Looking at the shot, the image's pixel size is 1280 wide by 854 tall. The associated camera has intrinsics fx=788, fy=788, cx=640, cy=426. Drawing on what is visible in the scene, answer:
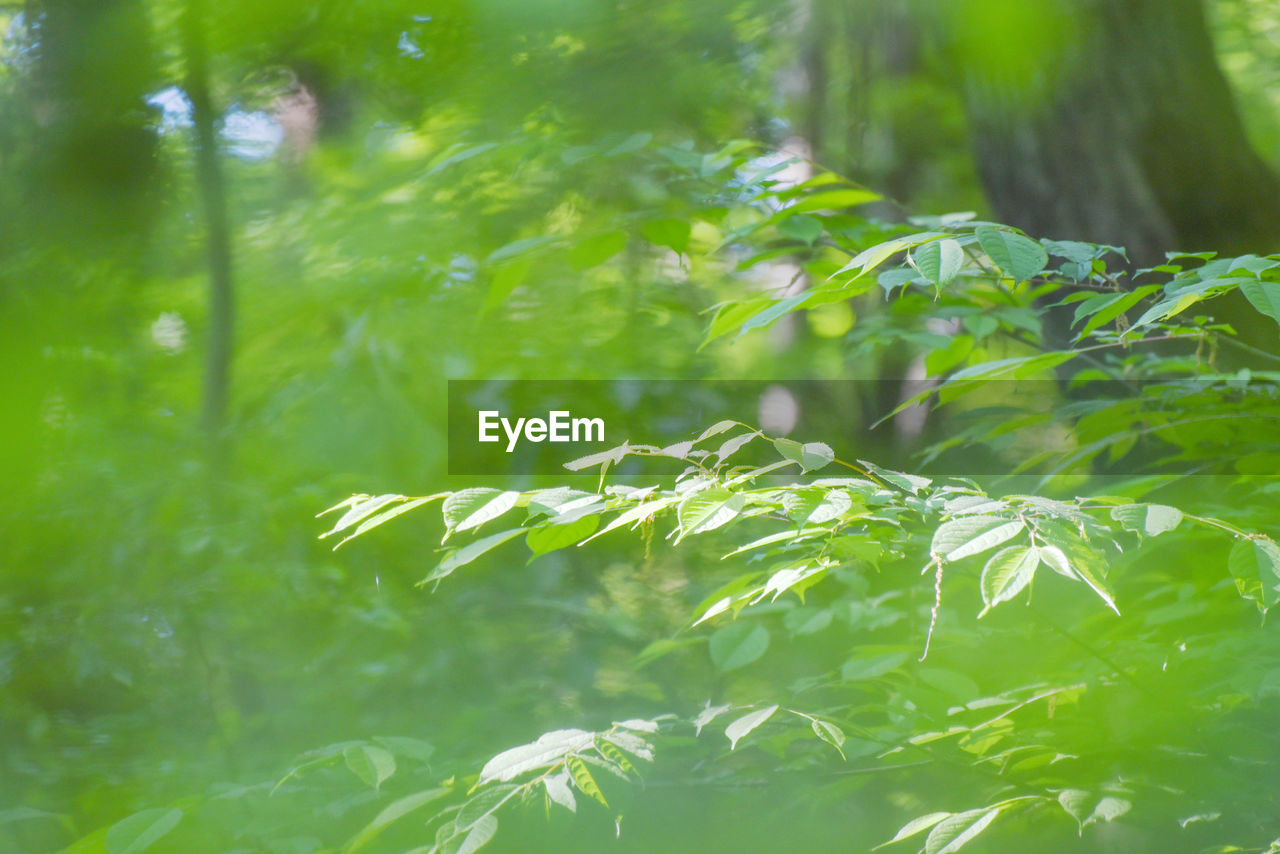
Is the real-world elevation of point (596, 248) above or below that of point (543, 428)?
above

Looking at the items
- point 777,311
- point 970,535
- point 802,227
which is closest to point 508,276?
point 802,227

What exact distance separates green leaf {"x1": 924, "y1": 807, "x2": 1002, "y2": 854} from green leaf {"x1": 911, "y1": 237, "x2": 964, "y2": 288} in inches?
→ 15.3

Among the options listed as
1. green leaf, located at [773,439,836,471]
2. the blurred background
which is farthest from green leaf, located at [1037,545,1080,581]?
the blurred background

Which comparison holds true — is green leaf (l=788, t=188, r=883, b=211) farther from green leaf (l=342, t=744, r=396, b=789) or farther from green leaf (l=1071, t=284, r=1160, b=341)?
green leaf (l=342, t=744, r=396, b=789)

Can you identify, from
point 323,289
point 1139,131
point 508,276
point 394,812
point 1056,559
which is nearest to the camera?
point 1056,559

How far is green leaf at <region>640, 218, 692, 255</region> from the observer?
0.87 metres

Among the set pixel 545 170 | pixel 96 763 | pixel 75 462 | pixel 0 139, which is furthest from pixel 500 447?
pixel 0 139

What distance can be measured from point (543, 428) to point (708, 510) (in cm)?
98

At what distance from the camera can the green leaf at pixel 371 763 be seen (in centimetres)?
69

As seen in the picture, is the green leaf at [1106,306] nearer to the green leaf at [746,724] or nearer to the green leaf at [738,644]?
the green leaf at [746,724]

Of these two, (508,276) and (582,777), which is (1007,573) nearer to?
(582,777)

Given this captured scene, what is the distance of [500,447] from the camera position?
1.41m

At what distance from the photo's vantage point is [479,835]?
545mm

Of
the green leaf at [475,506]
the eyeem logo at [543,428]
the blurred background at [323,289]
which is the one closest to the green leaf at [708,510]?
the green leaf at [475,506]
